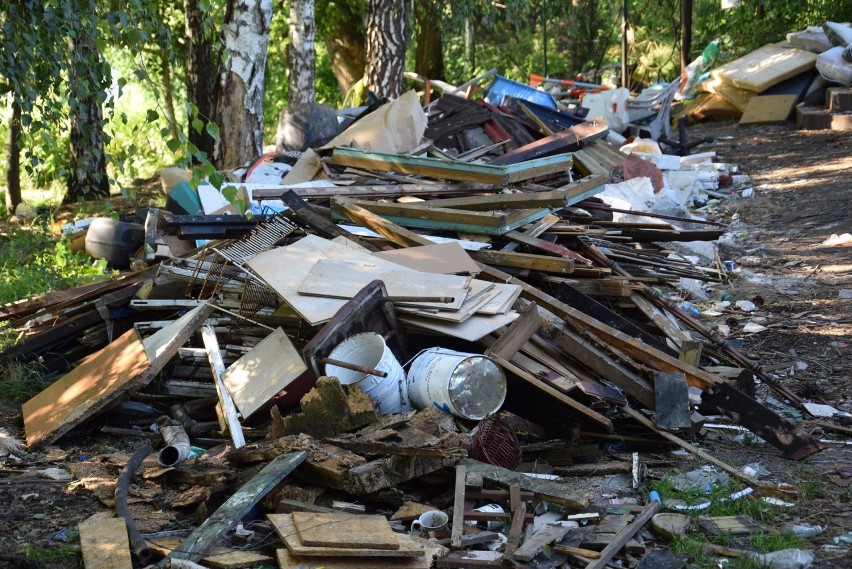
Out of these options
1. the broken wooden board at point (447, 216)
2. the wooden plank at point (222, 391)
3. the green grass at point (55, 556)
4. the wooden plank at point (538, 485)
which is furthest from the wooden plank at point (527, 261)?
the green grass at point (55, 556)

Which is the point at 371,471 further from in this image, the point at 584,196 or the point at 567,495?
the point at 584,196

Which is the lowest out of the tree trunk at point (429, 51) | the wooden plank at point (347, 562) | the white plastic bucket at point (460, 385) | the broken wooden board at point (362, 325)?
the wooden plank at point (347, 562)

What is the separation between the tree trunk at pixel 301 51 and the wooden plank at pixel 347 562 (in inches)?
343

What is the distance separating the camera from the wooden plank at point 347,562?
11.3ft

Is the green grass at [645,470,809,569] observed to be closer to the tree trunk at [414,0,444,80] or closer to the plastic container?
the plastic container

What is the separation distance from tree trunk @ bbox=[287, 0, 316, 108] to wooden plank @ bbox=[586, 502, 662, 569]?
28.0 feet

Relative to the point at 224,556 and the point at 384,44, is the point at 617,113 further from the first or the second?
the point at 224,556

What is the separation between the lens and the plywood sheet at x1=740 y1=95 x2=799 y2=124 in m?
16.3

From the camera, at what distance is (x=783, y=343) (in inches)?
264

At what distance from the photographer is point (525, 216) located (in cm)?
679

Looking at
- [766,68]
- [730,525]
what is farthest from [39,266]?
[766,68]

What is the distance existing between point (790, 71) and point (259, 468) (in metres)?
15.0

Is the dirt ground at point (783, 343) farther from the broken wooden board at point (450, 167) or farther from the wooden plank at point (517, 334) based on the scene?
the broken wooden board at point (450, 167)

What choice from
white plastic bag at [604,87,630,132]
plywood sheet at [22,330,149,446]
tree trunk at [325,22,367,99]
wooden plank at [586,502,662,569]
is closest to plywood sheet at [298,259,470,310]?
plywood sheet at [22,330,149,446]
